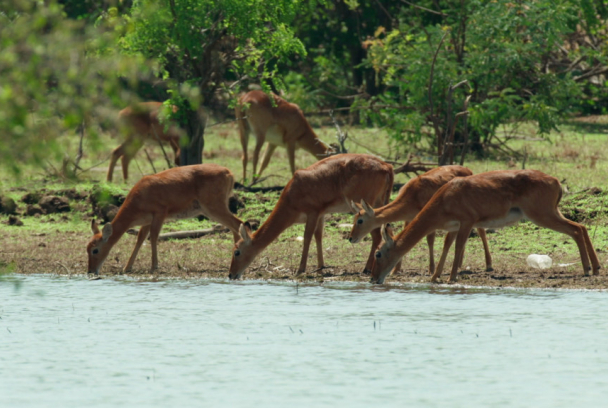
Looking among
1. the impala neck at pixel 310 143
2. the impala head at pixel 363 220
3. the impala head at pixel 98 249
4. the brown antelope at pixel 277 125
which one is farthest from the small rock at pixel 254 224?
the impala neck at pixel 310 143

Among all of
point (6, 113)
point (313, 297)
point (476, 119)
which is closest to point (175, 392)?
point (6, 113)

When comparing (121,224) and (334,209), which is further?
(121,224)

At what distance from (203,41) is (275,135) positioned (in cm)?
325

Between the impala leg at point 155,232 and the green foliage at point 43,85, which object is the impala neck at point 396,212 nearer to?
the impala leg at point 155,232

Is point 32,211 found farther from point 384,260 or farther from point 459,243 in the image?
point 459,243

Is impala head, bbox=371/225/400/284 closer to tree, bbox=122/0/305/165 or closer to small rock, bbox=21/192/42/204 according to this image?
tree, bbox=122/0/305/165

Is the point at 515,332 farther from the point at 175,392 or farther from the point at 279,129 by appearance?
the point at 279,129

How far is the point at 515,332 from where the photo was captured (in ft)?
28.2

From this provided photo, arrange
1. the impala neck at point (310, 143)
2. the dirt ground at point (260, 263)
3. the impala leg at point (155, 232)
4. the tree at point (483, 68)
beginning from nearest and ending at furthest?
1. the dirt ground at point (260, 263)
2. the impala leg at point (155, 232)
3. the tree at point (483, 68)
4. the impala neck at point (310, 143)

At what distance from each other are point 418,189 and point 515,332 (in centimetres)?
354

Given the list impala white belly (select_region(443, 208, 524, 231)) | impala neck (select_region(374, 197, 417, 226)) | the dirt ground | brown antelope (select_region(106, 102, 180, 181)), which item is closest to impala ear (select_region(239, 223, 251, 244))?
the dirt ground

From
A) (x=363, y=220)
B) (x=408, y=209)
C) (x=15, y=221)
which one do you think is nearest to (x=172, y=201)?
(x=363, y=220)

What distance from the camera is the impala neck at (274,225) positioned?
1180 centimetres

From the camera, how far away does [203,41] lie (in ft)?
53.8
